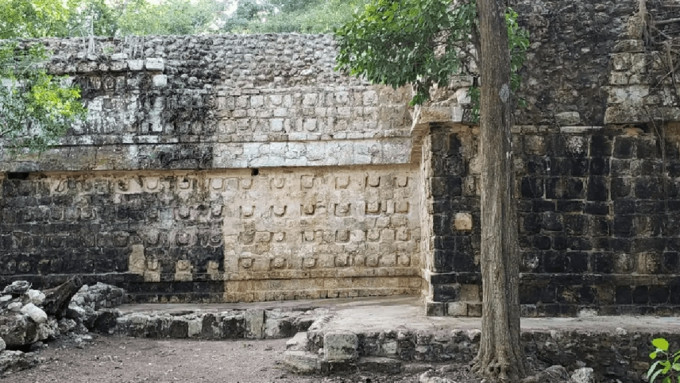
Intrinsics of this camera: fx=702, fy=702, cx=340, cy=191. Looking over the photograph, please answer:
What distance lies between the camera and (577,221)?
27.2 feet

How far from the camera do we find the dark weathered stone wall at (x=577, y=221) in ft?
26.8

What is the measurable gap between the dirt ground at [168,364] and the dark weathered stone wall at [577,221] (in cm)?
193

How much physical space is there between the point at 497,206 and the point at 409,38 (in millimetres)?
2012

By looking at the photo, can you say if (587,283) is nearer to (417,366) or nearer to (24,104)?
(417,366)

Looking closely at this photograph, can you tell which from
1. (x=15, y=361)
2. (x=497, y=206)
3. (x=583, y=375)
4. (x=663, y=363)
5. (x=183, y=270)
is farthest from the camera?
(x=183, y=270)

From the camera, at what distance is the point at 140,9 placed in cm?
2108

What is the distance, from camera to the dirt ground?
6.98m

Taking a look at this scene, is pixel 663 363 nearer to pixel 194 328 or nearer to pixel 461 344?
pixel 461 344

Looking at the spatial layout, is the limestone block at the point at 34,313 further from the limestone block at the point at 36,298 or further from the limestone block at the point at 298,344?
the limestone block at the point at 298,344

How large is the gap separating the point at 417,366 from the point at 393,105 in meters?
4.82

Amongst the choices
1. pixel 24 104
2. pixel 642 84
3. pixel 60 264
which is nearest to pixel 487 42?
pixel 642 84

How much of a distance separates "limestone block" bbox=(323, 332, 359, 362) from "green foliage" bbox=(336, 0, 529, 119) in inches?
102

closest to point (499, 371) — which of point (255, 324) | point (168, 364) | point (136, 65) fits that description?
point (168, 364)

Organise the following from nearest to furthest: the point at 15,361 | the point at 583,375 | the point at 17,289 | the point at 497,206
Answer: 1. the point at 497,206
2. the point at 583,375
3. the point at 15,361
4. the point at 17,289
